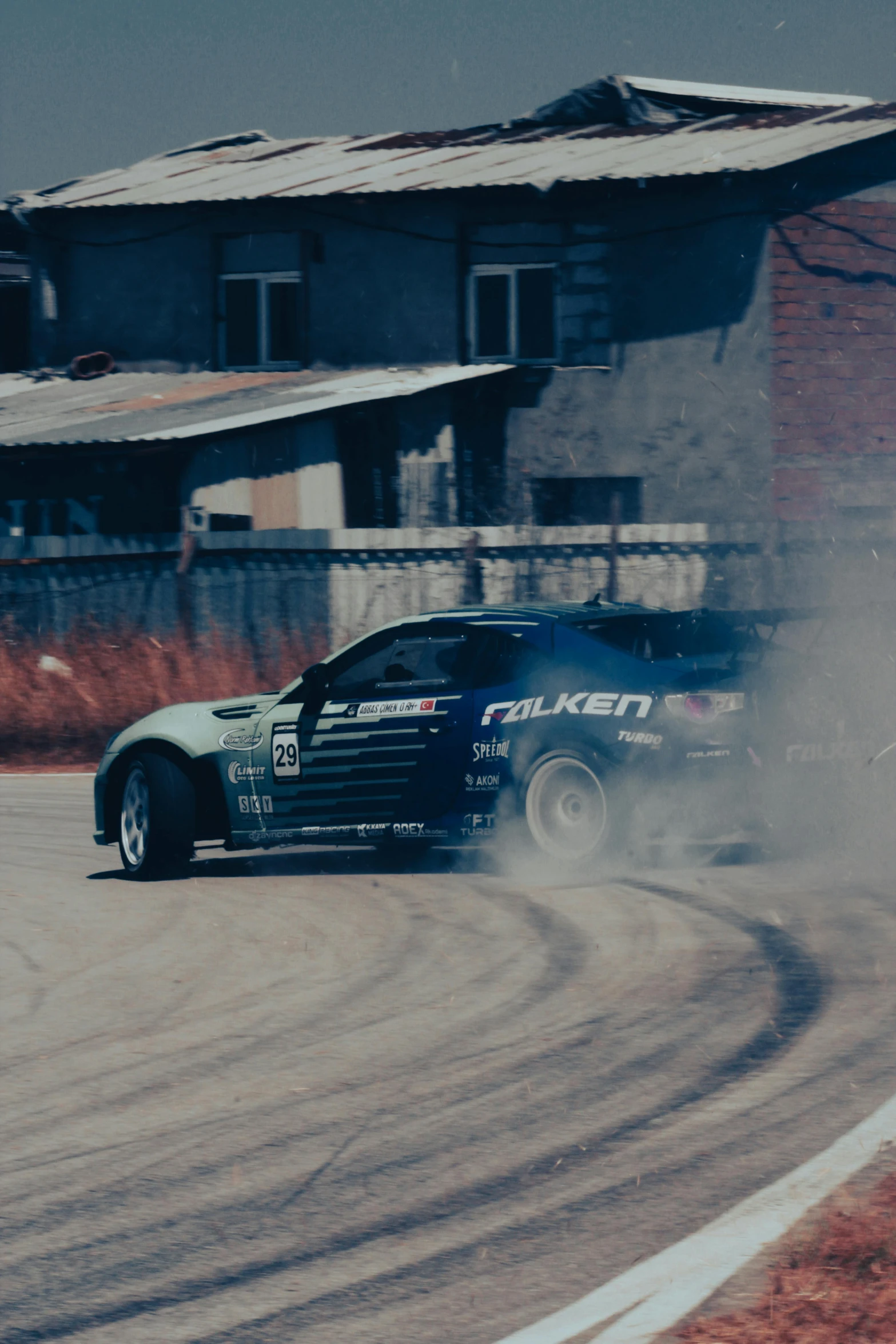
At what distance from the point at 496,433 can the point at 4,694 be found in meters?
9.09

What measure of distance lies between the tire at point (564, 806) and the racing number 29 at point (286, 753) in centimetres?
139

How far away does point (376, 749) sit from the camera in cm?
1037

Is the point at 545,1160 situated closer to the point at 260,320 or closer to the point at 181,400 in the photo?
the point at 181,400

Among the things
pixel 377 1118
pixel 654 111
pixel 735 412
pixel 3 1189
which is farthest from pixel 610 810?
pixel 654 111

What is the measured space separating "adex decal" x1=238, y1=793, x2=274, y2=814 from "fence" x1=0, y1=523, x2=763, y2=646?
356 inches

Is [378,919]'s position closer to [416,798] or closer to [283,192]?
[416,798]

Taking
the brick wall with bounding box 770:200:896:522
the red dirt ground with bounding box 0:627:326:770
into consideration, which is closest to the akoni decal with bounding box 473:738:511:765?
the red dirt ground with bounding box 0:627:326:770

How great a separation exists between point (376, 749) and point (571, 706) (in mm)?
1161

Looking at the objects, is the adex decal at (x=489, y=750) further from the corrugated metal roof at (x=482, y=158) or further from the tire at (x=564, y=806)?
the corrugated metal roof at (x=482, y=158)

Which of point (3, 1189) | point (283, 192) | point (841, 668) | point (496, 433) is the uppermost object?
point (283, 192)

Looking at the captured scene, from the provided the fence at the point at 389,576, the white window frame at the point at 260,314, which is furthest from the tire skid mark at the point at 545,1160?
the white window frame at the point at 260,314

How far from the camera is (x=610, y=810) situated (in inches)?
381

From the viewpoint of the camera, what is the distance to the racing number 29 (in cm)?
1052

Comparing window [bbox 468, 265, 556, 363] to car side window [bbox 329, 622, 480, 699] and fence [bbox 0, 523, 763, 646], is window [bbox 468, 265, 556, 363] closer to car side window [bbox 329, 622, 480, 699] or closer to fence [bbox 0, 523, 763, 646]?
fence [bbox 0, 523, 763, 646]
